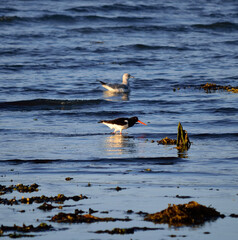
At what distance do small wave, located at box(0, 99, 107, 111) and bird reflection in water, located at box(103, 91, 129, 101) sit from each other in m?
0.75

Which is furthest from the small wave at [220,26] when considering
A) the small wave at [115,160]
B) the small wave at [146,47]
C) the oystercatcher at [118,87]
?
the small wave at [115,160]

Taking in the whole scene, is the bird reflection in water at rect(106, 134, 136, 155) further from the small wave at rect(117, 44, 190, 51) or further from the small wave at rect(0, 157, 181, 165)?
the small wave at rect(117, 44, 190, 51)

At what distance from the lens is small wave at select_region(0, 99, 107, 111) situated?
1763 cm

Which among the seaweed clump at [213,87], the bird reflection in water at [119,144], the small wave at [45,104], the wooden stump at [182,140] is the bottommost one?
the bird reflection in water at [119,144]

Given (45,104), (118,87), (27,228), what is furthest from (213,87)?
(27,228)

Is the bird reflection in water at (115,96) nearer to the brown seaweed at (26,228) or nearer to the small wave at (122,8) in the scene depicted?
the brown seaweed at (26,228)

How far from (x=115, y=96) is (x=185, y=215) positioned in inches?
548

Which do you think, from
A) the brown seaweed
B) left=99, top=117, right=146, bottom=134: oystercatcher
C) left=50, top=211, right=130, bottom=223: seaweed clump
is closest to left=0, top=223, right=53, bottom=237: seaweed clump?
the brown seaweed

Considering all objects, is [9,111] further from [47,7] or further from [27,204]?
[47,7]

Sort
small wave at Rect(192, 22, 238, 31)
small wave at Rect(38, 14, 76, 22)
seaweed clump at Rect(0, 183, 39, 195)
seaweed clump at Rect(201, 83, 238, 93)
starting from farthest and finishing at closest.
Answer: small wave at Rect(38, 14, 76, 22), small wave at Rect(192, 22, 238, 31), seaweed clump at Rect(201, 83, 238, 93), seaweed clump at Rect(0, 183, 39, 195)

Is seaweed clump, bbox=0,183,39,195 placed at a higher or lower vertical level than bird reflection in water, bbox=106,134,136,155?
lower

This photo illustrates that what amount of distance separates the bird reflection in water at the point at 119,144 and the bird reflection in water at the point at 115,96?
5.90m

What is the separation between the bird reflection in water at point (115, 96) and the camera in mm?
19672

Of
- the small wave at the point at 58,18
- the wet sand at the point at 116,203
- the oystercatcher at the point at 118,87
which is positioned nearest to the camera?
the wet sand at the point at 116,203
